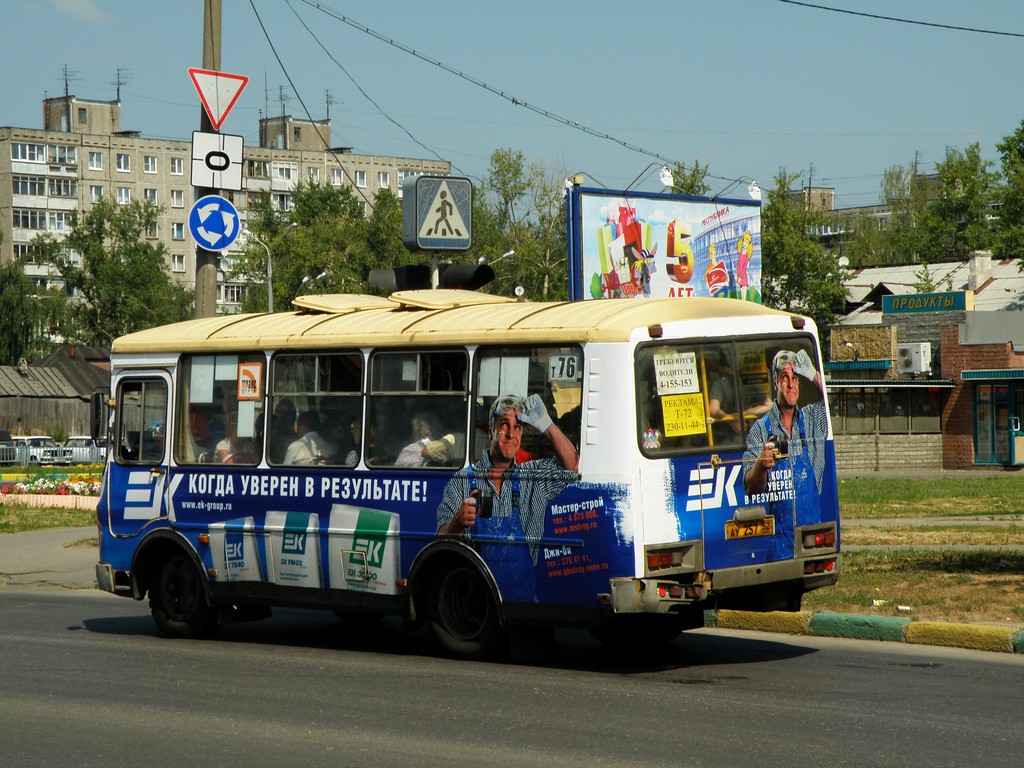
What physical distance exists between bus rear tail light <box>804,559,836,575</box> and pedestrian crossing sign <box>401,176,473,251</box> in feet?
18.5

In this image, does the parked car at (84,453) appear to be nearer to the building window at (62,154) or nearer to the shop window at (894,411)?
the shop window at (894,411)

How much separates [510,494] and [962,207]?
273ft

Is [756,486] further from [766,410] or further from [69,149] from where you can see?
[69,149]

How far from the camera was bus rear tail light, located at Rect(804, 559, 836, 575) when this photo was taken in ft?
33.4

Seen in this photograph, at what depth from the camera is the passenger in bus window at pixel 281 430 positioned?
37.5ft

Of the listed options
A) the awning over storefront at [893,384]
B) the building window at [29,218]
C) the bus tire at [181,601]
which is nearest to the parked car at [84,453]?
the awning over storefront at [893,384]

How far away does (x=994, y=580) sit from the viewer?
13086 mm

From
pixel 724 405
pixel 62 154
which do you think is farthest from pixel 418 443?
pixel 62 154

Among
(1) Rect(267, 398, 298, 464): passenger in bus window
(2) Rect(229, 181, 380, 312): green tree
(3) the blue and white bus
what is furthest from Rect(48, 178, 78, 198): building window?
(1) Rect(267, 398, 298, 464): passenger in bus window

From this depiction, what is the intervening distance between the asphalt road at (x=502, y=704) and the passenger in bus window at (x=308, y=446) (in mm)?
1529

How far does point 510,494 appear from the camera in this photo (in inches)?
390

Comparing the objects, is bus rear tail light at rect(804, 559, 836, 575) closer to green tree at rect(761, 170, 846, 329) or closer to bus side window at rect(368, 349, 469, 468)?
bus side window at rect(368, 349, 469, 468)

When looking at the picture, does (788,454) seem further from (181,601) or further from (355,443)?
(181,601)

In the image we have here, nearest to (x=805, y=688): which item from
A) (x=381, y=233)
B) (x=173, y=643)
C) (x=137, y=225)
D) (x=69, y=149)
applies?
(x=173, y=643)
